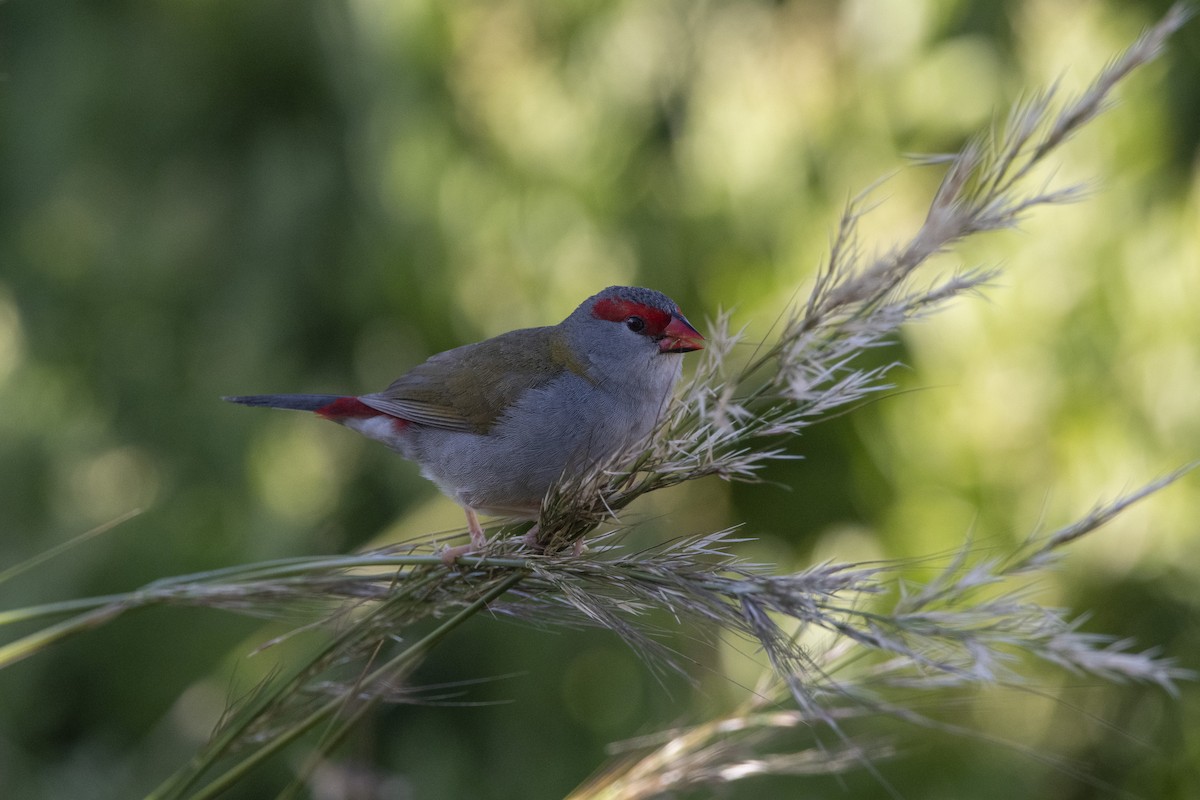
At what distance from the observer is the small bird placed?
2.75 meters

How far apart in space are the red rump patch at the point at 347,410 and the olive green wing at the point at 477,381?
0.05m

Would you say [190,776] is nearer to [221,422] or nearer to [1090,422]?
[1090,422]

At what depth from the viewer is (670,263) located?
514cm

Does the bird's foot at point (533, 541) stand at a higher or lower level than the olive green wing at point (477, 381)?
lower

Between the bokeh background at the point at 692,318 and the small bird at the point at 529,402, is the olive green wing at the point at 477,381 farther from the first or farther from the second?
the bokeh background at the point at 692,318

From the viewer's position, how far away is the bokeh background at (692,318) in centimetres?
471

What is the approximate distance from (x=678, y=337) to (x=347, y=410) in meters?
0.98

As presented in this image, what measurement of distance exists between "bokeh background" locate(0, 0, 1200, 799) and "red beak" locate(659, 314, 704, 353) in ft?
3.74

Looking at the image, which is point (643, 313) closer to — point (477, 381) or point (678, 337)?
point (678, 337)

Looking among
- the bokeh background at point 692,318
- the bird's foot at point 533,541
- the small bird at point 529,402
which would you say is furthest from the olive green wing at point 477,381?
the bokeh background at point 692,318

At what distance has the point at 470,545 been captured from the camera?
2361 mm

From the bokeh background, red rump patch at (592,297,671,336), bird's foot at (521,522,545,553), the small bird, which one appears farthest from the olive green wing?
the bokeh background

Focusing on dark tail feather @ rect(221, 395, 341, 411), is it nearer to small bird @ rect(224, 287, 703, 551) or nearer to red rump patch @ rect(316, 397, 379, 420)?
small bird @ rect(224, 287, 703, 551)

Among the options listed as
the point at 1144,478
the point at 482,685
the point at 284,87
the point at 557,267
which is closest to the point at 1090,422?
the point at 1144,478
